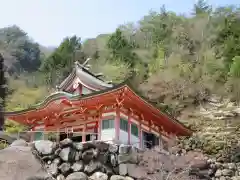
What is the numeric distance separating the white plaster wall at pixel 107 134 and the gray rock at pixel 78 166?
7.82 ft

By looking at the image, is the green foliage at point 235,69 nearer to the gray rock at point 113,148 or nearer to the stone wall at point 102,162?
the stone wall at point 102,162

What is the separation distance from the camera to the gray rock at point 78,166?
13892 mm

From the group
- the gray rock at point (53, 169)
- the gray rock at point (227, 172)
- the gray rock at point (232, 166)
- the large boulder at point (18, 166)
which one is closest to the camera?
the large boulder at point (18, 166)

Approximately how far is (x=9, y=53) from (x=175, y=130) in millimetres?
42451

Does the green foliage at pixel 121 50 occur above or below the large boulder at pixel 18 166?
above

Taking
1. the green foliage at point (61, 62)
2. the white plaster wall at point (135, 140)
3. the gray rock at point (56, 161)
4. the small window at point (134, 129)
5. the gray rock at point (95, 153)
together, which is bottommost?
the gray rock at point (56, 161)

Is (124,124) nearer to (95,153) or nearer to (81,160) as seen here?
(95,153)

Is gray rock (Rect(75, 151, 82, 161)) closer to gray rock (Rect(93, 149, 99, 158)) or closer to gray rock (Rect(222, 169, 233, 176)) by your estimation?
gray rock (Rect(93, 149, 99, 158))

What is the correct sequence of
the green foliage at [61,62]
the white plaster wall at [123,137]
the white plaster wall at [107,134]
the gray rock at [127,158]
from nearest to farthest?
the gray rock at [127,158]
the white plaster wall at [107,134]
the white plaster wall at [123,137]
the green foliage at [61,62]

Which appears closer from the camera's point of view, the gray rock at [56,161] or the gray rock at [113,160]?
the gray rock at [56,161]

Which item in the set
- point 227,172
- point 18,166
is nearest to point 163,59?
point 227,172

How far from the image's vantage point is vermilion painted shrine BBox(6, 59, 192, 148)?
624 inches

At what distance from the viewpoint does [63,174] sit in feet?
45.5

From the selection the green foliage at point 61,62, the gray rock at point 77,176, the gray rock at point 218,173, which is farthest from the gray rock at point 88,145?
the green foliage at point 61,62
